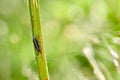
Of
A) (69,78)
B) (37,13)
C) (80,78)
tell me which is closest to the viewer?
(37,13)

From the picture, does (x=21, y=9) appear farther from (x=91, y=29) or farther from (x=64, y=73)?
(x=64, y=73)

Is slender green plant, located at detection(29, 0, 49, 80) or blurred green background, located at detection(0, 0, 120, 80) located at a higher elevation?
blurred green background, located at detection(0, 0, 120, 80)

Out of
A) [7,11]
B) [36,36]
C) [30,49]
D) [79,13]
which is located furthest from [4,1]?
[36,36]

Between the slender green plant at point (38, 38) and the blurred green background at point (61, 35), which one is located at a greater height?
the blurred green background at point (61, 35)

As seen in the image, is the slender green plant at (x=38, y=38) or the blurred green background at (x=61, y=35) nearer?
the slender green plant at (x=38, y=38)
